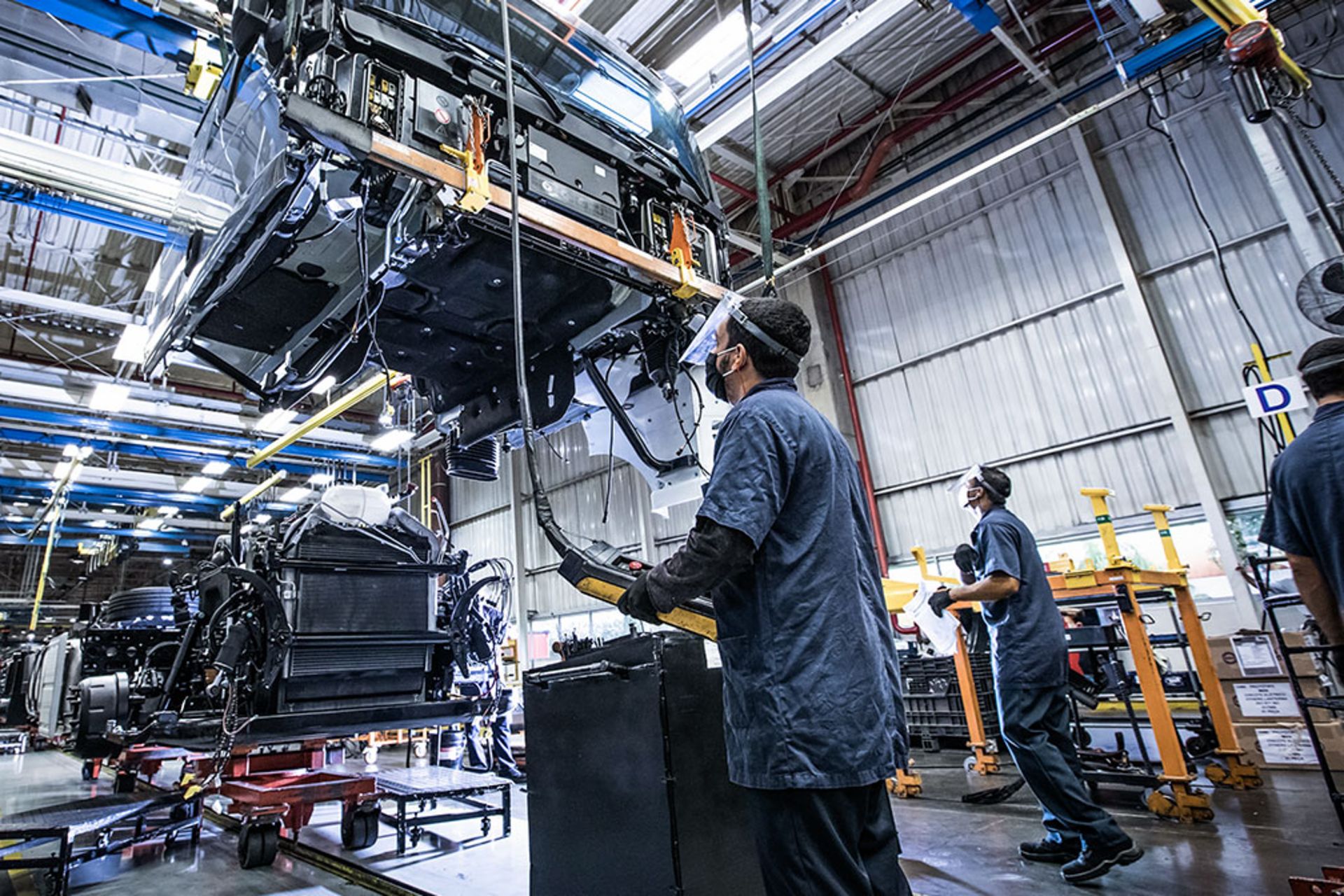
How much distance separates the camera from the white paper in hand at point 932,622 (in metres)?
4.39

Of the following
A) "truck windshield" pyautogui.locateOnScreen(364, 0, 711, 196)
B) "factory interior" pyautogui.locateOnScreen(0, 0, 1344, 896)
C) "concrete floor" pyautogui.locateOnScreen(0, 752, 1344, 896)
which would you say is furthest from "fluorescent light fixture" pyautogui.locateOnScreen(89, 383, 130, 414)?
"truck windshield" pyautogui.locateOnScreen(364, 0, 711, 196)

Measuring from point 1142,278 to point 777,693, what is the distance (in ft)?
27.3

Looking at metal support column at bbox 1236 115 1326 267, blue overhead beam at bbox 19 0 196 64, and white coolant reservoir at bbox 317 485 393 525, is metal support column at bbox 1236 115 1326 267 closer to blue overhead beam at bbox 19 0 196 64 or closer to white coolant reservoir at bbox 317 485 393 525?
white coolant reservoir at bbox 317 485 393 525

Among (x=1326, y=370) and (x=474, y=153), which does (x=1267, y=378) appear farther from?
(x=474, y=153)

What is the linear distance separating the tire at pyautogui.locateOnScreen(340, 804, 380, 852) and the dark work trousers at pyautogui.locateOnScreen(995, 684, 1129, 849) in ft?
10.1

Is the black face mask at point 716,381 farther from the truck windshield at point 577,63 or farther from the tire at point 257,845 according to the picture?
the tire at point 257,845

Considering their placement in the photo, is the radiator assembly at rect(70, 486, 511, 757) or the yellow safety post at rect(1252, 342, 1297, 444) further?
the yellow safety post at rect(1252, 342, 1297, 444)

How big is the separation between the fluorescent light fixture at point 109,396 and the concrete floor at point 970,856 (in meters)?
5.62

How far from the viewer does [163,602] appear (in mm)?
5832

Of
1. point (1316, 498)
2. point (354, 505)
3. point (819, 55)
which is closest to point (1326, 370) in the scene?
point (1316, 498)

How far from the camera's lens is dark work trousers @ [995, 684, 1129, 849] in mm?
2641

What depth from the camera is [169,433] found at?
10766mm

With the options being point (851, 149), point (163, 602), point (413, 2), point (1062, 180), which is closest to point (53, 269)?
point (163, 602)

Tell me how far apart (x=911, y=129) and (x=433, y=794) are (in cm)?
924
